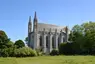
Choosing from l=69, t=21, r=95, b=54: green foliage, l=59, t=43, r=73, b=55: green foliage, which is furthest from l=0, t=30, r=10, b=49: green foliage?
l=69, t=21, r=95, b=54: green foliage

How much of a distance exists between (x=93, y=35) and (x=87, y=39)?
3.02 meters

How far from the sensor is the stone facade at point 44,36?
114 metres

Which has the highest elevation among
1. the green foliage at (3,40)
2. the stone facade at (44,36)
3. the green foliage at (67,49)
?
the stone facade at (44,36)

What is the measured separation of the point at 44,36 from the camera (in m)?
116

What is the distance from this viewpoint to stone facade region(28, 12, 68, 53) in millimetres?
114375

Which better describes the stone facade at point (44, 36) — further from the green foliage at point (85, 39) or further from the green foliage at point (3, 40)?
the green foliage at point (3, 40)

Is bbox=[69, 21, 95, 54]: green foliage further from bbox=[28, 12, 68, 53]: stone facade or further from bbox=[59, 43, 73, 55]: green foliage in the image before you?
bbox=[28, 12, 68, 53]: stone facade

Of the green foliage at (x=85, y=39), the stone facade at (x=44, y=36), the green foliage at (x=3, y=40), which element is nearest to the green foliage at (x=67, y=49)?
the green foliage at (x=85, y=39)

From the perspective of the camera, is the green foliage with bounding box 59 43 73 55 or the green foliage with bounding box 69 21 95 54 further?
the green foliage with bounding box 59 43 73 55

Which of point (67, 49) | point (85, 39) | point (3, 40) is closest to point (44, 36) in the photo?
point (67, 49)

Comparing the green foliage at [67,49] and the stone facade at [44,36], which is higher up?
the stone facade at [44,36]

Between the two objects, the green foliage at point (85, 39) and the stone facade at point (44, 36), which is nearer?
the green foliage at point (85, 39)

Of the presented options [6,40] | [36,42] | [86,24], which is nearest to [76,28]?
[86,24]

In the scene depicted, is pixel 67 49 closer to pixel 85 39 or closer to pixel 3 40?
pixel 85 39
